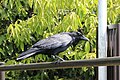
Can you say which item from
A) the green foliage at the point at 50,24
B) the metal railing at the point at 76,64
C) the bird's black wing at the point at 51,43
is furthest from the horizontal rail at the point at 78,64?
the green foliage at the point at 50,24

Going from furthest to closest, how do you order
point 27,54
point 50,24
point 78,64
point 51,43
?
point 50,24 → point 51,43 → point 27,54 → point 78,64

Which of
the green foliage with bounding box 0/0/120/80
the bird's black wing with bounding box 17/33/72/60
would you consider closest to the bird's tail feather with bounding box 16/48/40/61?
the bird's black wing with bounding box 17/33/72/60

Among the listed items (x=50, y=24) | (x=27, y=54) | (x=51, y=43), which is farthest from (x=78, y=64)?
(x=50, y=24)

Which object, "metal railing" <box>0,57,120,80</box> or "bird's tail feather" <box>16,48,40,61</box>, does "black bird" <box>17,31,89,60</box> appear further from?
"metal railing" <box>0,57,120,80</box>

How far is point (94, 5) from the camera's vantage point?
4906 mm

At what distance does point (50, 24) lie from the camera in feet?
15.6

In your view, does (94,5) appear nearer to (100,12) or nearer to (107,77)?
(100,12)

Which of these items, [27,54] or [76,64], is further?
[27,54]

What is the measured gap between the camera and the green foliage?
4676mm

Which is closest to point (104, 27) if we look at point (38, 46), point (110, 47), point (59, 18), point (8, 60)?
point (110, 47)

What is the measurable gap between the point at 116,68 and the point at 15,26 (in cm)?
175

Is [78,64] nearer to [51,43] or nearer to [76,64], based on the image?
[76,64]

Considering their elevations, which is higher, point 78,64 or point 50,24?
point 50,24

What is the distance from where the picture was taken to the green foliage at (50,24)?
468 cm
